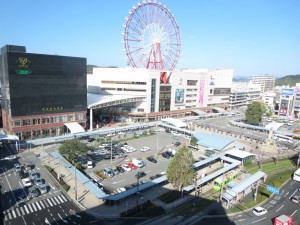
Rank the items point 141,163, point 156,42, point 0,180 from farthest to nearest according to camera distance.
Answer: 1. point 156,42
2. point 141,163
3. point 0,180

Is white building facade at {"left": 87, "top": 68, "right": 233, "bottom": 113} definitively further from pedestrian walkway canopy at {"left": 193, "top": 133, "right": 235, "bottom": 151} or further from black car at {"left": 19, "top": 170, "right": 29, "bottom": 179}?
black car at {"left": 19, "top": 170, "right": 29, "bottom": 179}

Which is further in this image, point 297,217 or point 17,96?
point 17,96

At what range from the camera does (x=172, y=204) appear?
106 ft

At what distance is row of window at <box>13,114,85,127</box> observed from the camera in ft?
189

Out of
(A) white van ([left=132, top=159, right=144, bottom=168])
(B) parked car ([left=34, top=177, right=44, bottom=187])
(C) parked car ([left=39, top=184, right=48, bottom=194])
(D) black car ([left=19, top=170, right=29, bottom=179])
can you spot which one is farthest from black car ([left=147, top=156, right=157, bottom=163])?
(D) black car ([left=19, top=170, right=29, bottom=179])

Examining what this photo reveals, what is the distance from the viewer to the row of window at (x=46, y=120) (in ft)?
189

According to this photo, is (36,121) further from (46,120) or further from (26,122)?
(46,120)

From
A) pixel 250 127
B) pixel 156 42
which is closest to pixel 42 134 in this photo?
pixel 156 42

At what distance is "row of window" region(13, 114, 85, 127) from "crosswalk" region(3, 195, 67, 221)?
31601 millimetres

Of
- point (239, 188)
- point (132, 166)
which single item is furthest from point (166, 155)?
point (239, 188)

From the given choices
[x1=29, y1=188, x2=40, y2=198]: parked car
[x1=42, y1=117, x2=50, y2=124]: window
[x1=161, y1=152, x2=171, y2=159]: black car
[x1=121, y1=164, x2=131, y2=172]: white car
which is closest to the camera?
[x1=29, y1=188, x2=40, y2=198]: parked car

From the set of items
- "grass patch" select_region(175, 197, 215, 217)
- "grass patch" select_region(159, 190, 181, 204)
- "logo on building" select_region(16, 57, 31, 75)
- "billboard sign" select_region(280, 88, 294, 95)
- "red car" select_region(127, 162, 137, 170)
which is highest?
"logo on building" select_region(16, 57, 31, 75)

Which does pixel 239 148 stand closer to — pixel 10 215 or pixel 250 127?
pixel 250 127

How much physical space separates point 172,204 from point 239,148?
2862 centimetres
